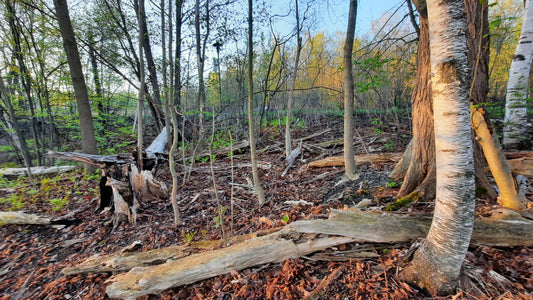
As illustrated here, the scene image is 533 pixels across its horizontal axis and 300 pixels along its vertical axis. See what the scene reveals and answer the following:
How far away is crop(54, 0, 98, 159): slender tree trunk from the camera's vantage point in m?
5.45

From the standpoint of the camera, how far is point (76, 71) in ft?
18.7

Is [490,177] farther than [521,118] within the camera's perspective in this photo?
No

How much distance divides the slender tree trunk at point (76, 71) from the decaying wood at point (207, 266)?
213 inches

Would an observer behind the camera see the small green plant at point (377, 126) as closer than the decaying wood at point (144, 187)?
No

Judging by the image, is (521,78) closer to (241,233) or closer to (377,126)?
(377,126)

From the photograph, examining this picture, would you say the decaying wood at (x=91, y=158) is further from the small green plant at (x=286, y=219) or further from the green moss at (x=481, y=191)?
the green moss at (x=481, y=191)

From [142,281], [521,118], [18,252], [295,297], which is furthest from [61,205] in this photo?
[521,118]

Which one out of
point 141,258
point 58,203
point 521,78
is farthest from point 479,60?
point 58,203

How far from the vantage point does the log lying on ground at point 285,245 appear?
2045mm

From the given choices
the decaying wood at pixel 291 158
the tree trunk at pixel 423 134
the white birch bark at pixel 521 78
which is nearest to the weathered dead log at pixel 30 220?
the decaying wood at pixel 291 158

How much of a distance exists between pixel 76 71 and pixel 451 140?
25.9 feet

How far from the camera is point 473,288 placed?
1.49 meters

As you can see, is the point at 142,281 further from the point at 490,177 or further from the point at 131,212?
the point at 490,177

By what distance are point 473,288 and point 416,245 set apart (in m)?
0.39
